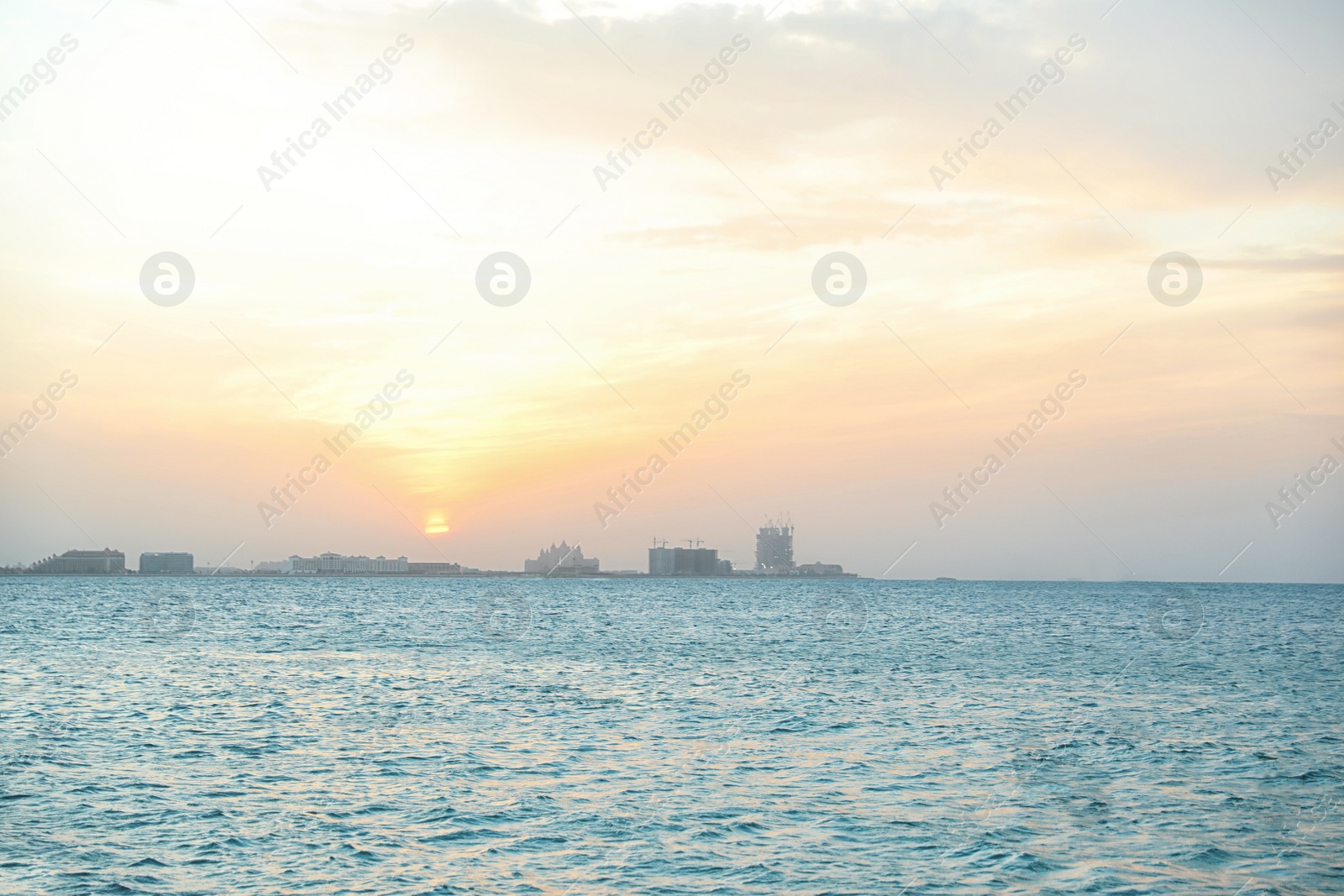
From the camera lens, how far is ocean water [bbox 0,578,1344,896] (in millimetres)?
21516

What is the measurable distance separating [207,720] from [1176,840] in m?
31.8

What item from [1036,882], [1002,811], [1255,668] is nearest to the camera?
[1036,882]

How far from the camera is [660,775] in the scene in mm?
29969

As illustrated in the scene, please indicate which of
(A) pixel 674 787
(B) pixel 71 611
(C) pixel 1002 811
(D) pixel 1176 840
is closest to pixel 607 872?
(A) pixel 674 787

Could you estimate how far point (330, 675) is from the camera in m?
54.5

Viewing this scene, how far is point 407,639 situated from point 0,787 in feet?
186

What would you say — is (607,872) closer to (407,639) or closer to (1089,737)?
(1089,737)

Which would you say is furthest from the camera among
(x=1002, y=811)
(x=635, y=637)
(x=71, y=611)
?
(x=71, y=611)

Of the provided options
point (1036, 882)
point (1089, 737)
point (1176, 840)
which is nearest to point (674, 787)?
point (1036, 882)

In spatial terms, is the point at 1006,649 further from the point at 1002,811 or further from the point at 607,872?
the point at 607,872

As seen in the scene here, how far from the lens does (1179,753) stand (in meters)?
34.8

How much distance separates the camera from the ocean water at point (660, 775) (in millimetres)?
21516

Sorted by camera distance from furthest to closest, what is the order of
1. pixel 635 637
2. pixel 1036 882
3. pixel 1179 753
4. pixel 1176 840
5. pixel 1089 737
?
pixel 635 637 → pixel 1089 737 → pixel 1179 753 → pixel 1176 840 → pixel 1036 882

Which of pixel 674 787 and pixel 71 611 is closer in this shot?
pixel 674 787
